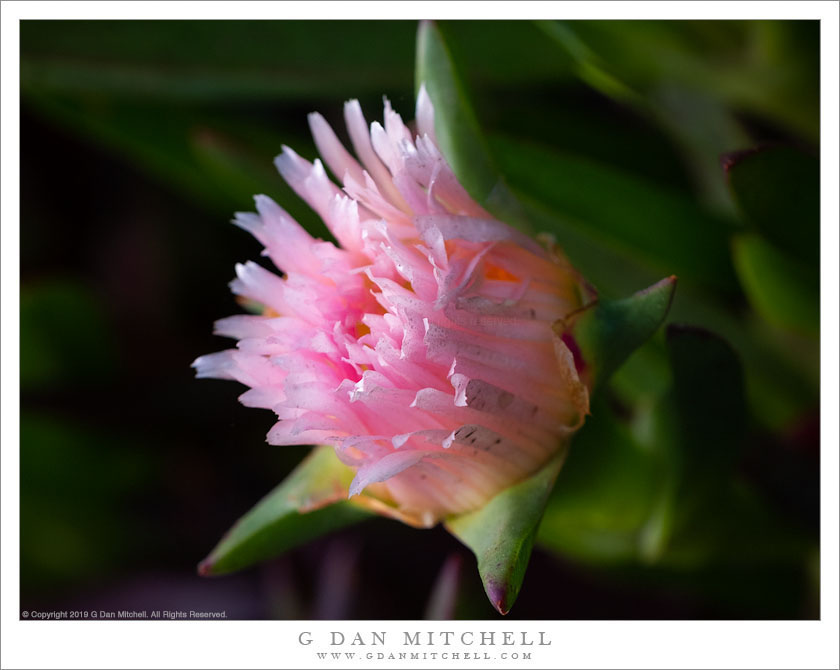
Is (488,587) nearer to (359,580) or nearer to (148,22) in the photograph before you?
(359,580)

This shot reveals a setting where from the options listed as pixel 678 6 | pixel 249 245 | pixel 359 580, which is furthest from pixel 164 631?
pixel 678 6

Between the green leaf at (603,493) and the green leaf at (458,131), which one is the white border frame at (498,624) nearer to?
the green leaf at (603,493)

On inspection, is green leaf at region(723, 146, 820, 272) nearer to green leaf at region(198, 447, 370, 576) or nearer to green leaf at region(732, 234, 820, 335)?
green leaf at region(732, 234, 820, 335)

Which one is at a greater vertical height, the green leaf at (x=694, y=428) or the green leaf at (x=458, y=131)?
the green leaf at (x=458, y=131)

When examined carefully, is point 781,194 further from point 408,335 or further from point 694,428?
point 408,335

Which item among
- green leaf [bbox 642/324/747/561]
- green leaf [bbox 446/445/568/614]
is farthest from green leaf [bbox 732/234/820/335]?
green leaf [bbox 446/445/568/614]

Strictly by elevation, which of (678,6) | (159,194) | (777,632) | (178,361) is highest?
(678,6)

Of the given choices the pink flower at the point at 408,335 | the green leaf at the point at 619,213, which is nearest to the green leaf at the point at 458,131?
the pink flower at the point at 408,335
